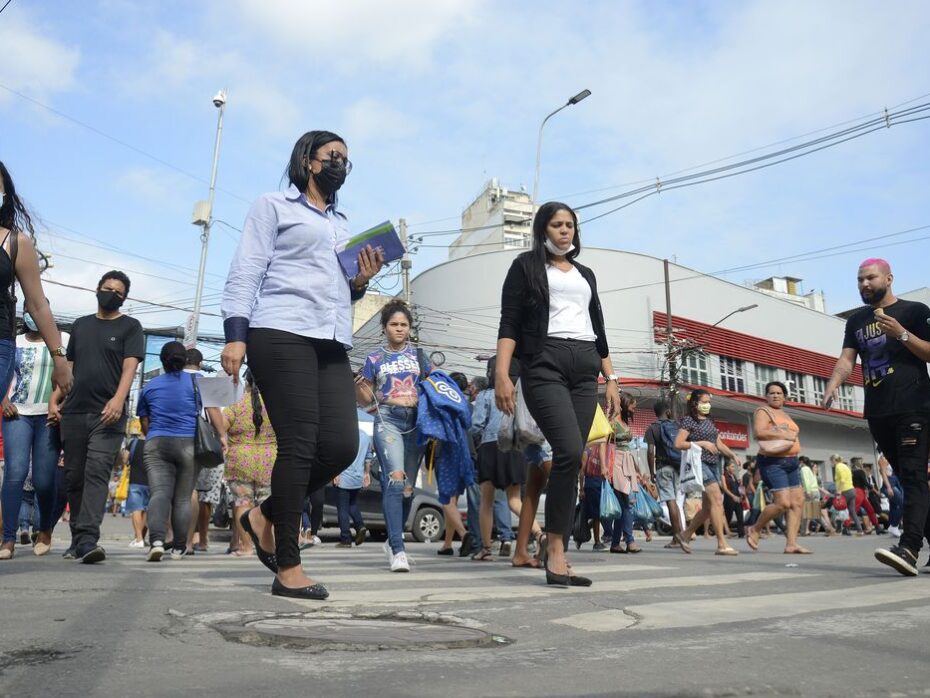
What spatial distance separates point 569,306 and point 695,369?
35.4 meters

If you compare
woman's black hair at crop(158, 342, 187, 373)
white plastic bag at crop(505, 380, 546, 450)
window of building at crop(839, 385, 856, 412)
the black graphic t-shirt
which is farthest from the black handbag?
window of building at crop(839, 385, 856, 412)

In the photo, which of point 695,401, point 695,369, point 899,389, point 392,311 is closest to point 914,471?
point 899,389

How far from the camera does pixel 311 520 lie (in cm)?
1050

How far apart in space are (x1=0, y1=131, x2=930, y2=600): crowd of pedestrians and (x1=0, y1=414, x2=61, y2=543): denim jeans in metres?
0.01

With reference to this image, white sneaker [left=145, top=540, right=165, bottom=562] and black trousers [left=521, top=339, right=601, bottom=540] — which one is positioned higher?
black trousers [left=521, top=339, right=601, bottom=540]

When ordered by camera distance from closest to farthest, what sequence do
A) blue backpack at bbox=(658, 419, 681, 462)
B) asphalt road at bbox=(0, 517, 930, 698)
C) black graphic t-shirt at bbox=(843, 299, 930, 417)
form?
asphalt road at bbox=(0, 517, 930, 698) < black graphic t-shirt at bbox=(843, 299, 930, 417) < blue backpack at bbox=(658, 419, 681, 462)

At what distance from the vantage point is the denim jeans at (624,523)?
9.59 meters

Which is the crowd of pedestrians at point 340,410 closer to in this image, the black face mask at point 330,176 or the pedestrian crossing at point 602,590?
the black face mask at point 330,176

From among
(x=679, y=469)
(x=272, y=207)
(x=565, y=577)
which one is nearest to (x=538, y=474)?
(x=565, y=577)

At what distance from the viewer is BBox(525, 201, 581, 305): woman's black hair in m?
4.96

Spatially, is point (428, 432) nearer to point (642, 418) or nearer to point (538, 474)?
point (538, 474)

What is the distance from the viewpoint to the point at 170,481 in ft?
23.4

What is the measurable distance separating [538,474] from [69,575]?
2879 millimetres

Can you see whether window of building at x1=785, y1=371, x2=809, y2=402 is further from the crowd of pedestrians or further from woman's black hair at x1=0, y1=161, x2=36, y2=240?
woman's black hair at x1=0, y1=161, x2=36, y2=240
